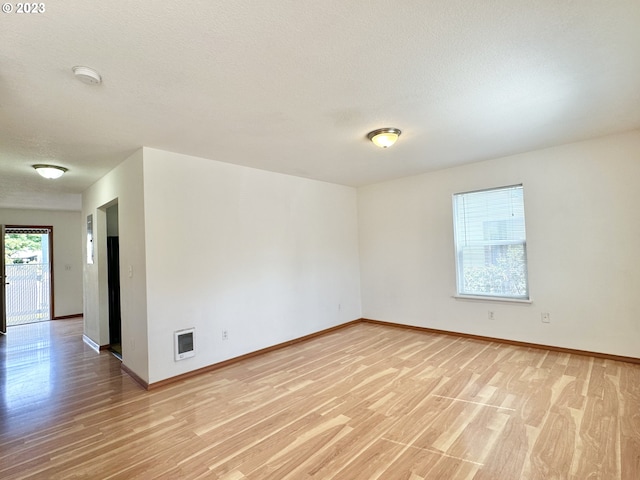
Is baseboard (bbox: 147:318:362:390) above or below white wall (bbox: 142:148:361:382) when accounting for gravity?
below

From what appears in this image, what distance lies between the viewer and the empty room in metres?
1.80

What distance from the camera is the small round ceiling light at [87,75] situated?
1889 millimetres

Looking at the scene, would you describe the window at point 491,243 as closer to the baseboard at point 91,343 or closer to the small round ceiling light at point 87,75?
the small round ceiling light at point 87,75

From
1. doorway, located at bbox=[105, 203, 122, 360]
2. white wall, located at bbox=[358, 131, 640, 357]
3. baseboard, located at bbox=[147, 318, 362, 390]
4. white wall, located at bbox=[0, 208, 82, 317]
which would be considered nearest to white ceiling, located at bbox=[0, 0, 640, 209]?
white wall, located at bbox=[358, 131, 640, 357]

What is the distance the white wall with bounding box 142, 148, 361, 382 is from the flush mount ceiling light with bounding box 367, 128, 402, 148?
1.93 metres

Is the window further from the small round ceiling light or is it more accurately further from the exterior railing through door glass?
the exterior railing through door glass

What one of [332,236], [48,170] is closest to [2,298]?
[48,170]

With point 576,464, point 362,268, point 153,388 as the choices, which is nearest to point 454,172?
point 362,268

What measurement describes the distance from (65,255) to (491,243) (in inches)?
360

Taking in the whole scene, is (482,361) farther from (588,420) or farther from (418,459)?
(418,459)

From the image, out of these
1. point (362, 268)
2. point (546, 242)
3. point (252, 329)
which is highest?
point (546, 242)

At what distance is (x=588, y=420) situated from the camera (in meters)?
2.37

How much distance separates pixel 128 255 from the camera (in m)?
3.65

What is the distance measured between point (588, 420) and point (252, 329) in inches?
138
